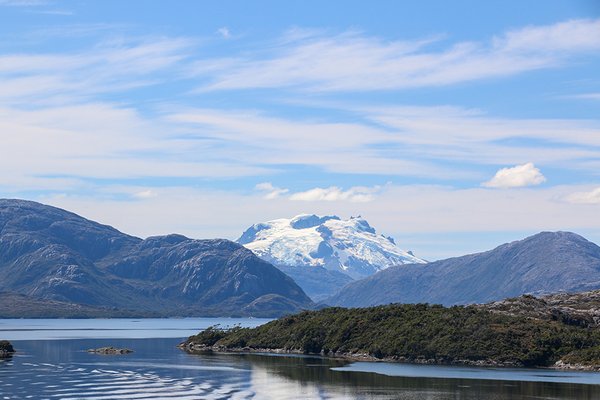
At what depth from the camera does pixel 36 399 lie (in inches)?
5640

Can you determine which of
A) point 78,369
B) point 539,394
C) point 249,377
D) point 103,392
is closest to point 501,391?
point 539,394

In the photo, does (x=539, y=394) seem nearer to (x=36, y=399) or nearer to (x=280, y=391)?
(x=280, y=391)

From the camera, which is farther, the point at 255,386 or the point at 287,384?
the point at 287,384

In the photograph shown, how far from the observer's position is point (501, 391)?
159625 millimetres

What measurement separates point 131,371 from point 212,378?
24.5m

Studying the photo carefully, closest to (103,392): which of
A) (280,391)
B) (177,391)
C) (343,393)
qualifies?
(177,391)

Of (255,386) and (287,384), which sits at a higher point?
(287,384)

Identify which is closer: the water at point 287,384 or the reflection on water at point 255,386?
the reflection on water at point 255,386

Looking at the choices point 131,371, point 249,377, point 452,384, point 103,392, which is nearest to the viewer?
point 103,392

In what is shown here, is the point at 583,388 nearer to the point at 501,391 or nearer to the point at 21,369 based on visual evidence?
the point at 501,391

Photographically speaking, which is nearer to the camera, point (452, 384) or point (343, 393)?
point (343, 393)

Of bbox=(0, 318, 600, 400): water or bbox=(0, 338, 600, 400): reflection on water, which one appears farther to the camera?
bbox=(0, 318, 600, 400): water

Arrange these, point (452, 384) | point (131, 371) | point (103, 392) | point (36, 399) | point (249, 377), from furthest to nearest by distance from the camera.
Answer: point (131, 371) → point (249, 377) → point (452, 384) → point (103, 392) → point (36, 399)

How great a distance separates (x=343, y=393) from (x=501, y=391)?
27.6 metres
